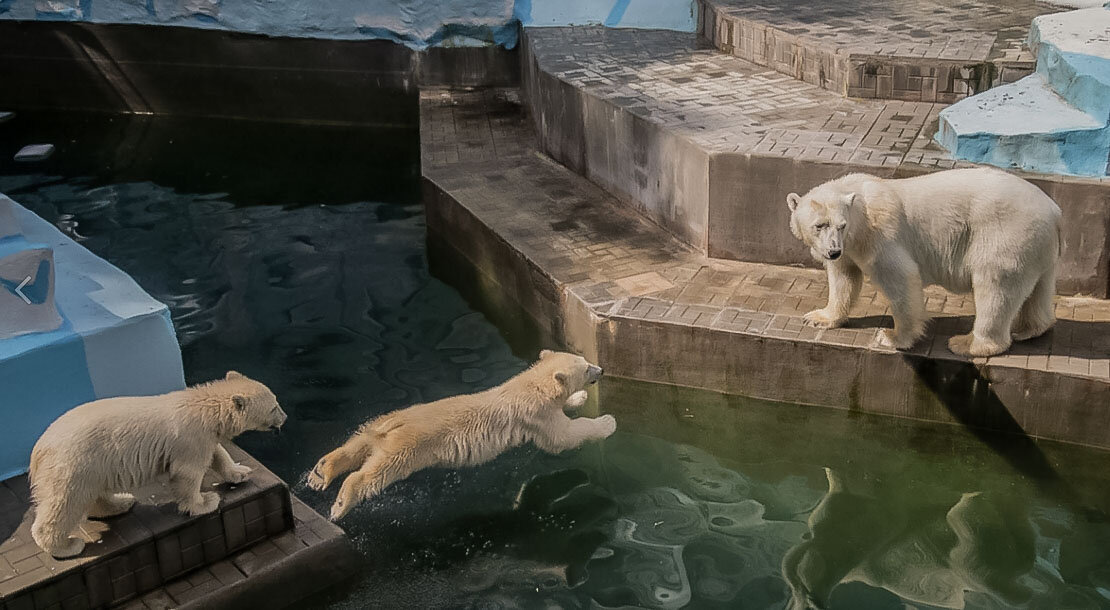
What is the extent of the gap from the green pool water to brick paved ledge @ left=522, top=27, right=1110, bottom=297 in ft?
4.37

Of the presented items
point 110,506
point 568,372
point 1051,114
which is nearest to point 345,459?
point 110,506

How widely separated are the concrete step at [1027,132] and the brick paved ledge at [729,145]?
15 cm

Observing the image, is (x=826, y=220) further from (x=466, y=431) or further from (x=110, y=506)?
(x=110, y=506)

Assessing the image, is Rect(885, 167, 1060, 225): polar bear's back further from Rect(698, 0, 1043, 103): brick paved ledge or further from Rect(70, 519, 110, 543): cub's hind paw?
Rect(70, 519, 110, 543): cub's hind paw

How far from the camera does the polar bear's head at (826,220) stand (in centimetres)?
561

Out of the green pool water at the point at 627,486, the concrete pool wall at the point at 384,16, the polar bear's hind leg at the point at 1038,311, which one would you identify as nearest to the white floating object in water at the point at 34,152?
the concrete pool wall at the point at 384,16

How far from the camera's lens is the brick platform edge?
14.9 ft

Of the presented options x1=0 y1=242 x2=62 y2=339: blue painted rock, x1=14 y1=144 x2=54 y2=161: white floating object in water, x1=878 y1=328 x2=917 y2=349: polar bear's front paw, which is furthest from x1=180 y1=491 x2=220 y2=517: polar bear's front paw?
x1=14 y1=144 x2=54 y2=161: white floating object in water

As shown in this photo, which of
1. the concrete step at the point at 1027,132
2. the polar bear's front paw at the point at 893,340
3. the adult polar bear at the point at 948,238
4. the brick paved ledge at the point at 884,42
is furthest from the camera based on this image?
the brick paved ledge at the point at 884,42

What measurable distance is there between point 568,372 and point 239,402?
5.38 feet

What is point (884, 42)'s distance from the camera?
29.5 ft

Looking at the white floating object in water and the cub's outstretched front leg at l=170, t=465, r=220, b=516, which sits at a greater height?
the white floating object in water

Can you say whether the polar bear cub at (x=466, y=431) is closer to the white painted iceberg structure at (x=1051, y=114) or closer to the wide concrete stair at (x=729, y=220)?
the wide concrete stair at (x=729, y=220)

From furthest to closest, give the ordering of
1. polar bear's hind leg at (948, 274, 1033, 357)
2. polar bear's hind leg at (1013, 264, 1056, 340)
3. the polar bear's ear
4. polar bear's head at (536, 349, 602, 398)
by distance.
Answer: polar bear's hind leg at (1013, 264, 1056, 340) < polar bear's hind leg at (948, 274, 1033, 357) < polar bear's head at (536, 349, 602, 398) < the polar bear's ear
